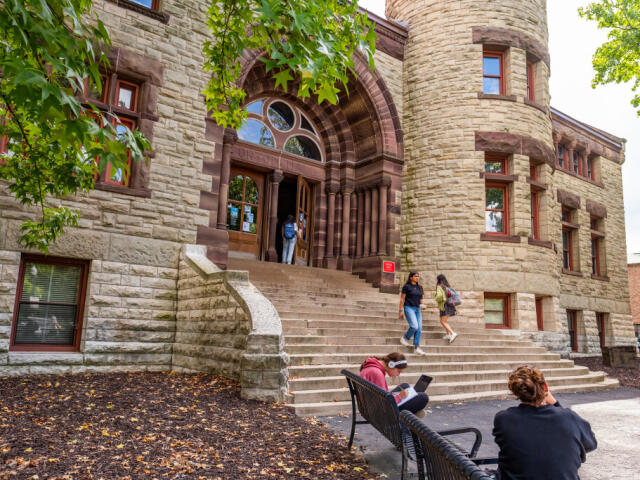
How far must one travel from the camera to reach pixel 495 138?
1350 centimetres

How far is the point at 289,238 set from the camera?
13.8 metres

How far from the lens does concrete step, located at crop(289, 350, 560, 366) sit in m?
7.48

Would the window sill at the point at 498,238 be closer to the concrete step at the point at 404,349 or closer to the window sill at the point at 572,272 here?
the concrete step at the point at 404,349

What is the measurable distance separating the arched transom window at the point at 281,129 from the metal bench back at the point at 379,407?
1014 cm

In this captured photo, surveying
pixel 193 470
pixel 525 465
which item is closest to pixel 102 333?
pixel 193 470

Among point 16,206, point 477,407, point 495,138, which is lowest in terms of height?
point 477,407

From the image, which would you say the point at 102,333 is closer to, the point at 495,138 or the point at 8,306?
the point at 8,306

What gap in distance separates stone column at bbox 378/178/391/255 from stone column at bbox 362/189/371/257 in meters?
0.41

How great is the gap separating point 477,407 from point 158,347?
565cm

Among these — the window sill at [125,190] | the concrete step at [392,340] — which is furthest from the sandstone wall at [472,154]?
the window sill at [125,190]

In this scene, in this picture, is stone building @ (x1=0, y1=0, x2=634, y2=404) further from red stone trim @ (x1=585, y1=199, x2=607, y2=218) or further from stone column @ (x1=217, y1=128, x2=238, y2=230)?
red stone trim @ (x1=585, y1=199, x2=607, y2=218)

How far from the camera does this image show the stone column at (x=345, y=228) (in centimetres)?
1443

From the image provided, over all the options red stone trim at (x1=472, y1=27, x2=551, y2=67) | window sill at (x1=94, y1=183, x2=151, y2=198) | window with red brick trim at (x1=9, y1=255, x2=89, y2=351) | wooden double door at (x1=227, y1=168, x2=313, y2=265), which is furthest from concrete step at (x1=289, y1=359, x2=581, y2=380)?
red stone trim at (x1=472, y1=27, x2=551, y2=67)

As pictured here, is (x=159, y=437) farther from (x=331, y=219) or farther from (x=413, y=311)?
(x=331, y=219)
